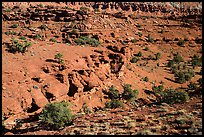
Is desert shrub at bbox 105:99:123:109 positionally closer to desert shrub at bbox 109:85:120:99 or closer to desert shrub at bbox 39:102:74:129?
desert shrub at bbox 109:85:120:99

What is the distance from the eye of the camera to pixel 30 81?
19297 millimetres

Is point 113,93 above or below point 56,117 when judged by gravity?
below

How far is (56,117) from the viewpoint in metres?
14.3

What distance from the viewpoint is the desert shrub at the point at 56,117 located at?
13953mm

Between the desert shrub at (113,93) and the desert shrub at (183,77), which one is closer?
the desert shrub at (113,93)

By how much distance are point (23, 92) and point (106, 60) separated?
9183 mm

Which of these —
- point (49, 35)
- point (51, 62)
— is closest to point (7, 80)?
point (51, 62)

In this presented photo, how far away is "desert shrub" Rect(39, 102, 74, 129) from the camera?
1395cm

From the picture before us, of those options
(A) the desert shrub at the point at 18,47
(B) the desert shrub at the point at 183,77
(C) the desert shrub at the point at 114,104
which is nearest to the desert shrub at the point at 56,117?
(C) the desert shrub at the point at 114,104

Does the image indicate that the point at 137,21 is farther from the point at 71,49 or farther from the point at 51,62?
the point at 51,62

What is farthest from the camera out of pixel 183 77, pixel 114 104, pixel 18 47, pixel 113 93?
pixel 183 77

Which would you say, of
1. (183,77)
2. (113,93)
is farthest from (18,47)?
(183,77)

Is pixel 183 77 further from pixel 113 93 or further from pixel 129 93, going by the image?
pixel 113 93

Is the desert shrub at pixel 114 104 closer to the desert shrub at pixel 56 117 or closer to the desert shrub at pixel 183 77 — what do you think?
the desert shrub at pixel 56 117
